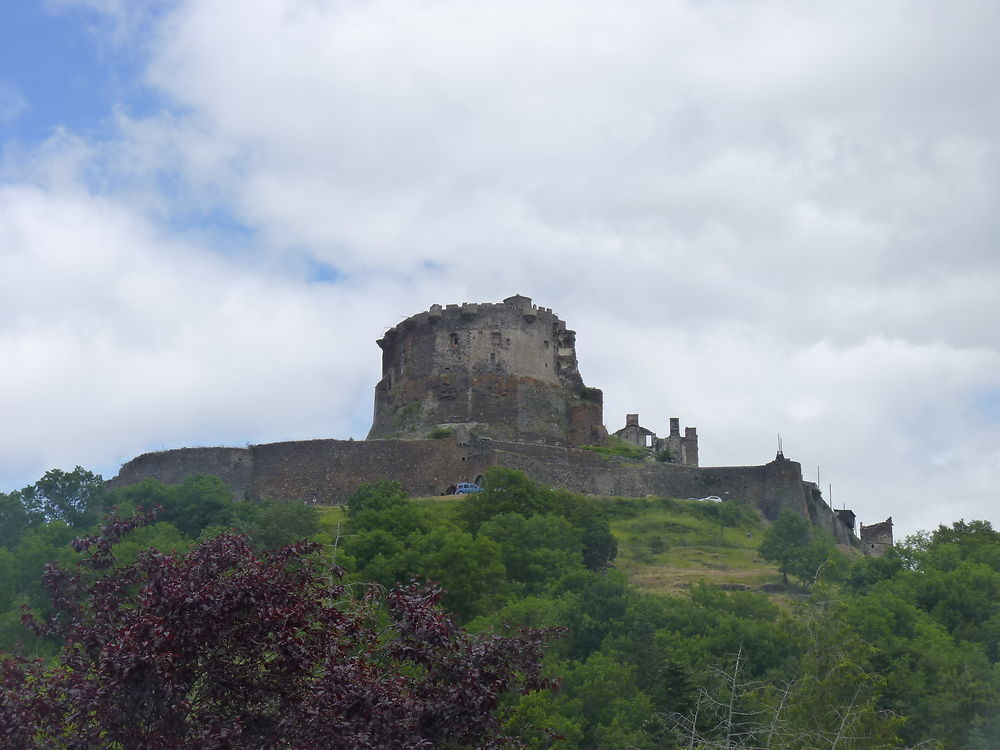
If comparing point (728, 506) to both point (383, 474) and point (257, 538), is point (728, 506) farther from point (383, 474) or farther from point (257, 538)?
point (257, 538)

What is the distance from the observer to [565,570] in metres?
46.2

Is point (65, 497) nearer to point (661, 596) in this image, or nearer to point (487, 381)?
point (487, 381)

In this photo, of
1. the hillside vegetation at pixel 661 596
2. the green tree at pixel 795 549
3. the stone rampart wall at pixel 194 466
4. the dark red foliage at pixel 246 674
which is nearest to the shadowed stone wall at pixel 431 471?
the stone rampart wall at pixel 194 466

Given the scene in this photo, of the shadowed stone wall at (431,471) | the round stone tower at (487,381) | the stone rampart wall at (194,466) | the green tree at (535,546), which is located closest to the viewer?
the green tree at (535,546)

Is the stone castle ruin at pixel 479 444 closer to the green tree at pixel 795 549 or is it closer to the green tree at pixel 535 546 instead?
the green tree at pixel 795 549

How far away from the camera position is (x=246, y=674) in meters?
11.8

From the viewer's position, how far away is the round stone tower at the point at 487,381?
6303cm

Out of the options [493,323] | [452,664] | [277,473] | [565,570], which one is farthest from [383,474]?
[452,664]

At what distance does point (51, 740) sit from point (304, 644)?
2437mm

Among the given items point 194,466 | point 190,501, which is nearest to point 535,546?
point 190,501

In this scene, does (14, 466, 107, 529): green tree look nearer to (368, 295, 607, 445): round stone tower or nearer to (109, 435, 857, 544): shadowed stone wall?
(109, 435, 857, 544): shadowed stone wall

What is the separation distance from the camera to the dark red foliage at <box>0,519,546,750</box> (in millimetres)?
11414

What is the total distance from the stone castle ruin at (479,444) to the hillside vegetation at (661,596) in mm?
2703

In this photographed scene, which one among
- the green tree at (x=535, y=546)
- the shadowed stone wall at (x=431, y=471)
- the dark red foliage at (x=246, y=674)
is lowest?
the dark red foliage at (x=246, y=674)
